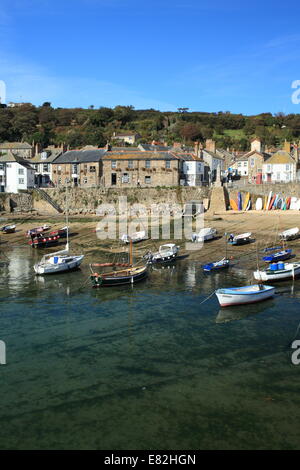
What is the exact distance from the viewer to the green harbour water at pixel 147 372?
13367 mm

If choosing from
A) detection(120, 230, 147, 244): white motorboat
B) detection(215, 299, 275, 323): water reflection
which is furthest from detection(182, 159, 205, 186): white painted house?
Answer: detection(215, 299, 275, 323): water reflection

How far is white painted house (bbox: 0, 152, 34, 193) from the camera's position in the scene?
241 ft

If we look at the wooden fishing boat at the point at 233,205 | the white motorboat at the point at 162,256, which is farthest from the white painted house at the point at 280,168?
the white motorboat at the point at 162,256

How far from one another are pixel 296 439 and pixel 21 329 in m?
15.4

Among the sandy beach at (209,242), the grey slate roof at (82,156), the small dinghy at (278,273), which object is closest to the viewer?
the small dinghy at (278,273)

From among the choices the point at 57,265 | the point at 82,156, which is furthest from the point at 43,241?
the point at 82,156

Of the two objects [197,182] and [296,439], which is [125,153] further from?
[296,439]

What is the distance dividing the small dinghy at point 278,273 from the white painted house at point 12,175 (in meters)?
53.9

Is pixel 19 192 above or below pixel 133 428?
above

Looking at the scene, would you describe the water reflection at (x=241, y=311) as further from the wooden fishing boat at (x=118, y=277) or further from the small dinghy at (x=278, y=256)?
the wooden fishing boat at (x=118, y=277)

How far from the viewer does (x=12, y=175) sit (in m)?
73.7

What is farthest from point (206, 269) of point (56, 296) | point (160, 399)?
point (160, 399)

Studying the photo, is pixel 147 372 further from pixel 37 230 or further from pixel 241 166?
pixel 241 166

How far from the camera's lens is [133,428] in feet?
44.7
